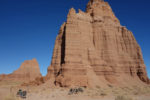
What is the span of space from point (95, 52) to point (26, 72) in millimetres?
59985

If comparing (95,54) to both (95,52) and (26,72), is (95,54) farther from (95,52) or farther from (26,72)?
(26,72)

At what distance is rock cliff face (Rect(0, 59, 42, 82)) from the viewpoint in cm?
8481

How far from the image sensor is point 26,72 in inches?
3442

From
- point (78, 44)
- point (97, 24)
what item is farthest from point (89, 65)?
point (97, 24)

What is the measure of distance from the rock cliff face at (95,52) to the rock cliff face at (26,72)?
53078 mm

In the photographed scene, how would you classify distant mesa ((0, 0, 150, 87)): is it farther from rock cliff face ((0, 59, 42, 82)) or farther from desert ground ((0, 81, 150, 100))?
rock cliff face ((0, 59, 42, 82))

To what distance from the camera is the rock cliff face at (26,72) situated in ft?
278

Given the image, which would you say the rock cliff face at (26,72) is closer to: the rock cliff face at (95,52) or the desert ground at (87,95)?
the rock cliff face at (95,52)

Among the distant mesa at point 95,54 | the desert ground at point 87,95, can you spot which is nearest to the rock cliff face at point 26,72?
the distant mesa at point 95,54

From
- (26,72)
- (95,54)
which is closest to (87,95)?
(95,54)

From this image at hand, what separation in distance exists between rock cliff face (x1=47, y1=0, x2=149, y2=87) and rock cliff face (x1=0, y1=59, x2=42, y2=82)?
53.1m

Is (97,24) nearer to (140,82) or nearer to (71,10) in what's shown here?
(71,10)

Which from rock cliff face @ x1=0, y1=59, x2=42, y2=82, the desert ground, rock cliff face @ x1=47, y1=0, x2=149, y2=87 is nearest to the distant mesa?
rock cliff face @ x1=47, y1=0, x2=149, y2=87

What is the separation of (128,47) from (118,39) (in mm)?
4012
